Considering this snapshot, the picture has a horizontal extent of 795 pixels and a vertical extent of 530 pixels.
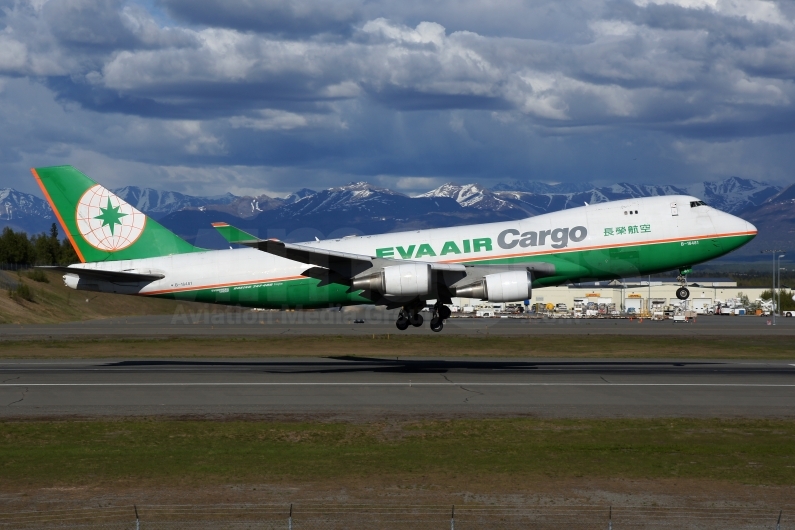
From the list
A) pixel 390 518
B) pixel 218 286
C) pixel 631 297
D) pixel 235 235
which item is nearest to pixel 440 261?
pixel 235 235

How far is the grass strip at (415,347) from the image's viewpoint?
189 ft

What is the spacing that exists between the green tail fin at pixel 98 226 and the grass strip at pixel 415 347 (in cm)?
1387

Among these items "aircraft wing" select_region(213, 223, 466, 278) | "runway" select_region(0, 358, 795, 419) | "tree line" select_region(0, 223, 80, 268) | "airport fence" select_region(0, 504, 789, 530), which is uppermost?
"tree line" select_region(0, 223, 80, 268)

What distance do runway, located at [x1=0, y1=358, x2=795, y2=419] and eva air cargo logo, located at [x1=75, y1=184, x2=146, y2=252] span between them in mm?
6722

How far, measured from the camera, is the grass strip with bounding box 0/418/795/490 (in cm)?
2314

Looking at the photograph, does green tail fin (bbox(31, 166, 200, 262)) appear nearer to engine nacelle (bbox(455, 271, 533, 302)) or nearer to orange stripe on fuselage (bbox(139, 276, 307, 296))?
orange stripe on fuselage (bbox(139, 276, 307, 296))

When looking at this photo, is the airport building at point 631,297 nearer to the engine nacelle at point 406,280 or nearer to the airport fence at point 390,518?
the engine nacelle at point 406,280

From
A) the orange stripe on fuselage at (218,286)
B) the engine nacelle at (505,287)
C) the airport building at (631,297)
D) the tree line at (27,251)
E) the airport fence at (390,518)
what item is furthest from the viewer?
the tree line at (27,251)

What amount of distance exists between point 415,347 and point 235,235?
2904cm

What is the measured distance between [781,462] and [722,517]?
21.9 feet

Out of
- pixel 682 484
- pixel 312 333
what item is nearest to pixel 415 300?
pixel 682 484

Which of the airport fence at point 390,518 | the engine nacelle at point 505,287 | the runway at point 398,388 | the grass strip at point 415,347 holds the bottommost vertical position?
the airport fence at point 390,518

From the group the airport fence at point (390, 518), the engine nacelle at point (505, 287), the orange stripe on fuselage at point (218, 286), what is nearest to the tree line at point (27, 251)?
the orange stripe on fuselage at point (218, 286)

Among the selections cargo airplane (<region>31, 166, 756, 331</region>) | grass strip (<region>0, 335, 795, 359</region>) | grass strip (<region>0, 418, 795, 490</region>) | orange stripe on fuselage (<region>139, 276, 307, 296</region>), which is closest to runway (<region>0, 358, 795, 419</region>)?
grass strip (<region>0, 418, 795, 490</region>)
